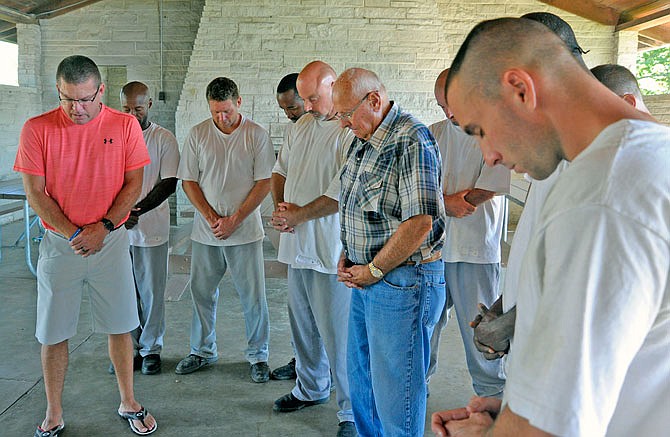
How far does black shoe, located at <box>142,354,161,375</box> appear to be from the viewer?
345 cm

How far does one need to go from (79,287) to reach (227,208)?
97cm

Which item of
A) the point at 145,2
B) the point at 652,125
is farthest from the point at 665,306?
the point at 145,2

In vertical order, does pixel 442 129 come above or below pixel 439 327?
above

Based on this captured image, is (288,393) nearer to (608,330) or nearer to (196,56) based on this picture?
(608,330)

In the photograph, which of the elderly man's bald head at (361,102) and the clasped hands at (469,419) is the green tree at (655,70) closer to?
the elderly man's bald head at (361,102)

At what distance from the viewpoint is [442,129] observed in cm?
306

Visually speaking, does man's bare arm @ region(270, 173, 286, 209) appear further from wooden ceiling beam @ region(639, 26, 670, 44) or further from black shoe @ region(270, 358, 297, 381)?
wooden ceiling beam @ region(639, 26, 670, 44)

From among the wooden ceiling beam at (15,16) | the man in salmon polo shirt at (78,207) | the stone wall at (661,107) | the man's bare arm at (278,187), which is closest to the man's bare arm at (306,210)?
the man's bare arm at (278,187)

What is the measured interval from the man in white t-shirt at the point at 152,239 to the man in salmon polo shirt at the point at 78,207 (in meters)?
0.72

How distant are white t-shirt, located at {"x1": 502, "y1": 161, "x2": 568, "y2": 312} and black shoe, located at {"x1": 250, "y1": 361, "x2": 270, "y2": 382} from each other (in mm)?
2316

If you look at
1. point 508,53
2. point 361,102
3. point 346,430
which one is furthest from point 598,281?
point 346,430

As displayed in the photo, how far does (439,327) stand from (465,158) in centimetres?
90

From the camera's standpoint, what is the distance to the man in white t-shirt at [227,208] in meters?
3.37

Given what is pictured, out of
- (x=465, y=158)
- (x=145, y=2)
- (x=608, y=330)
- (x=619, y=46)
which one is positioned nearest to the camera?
(x=608, y=330)
